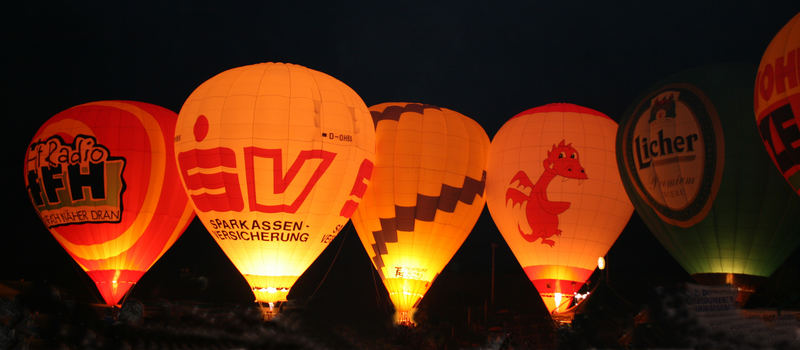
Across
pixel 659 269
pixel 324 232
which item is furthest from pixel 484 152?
pixel 659 269

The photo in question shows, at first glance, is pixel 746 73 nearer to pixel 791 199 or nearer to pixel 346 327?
pixel 791 199

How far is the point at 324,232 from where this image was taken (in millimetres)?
13617

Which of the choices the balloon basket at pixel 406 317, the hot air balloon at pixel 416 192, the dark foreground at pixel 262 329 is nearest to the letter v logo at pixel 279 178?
the dark foreground at pixel 262 329

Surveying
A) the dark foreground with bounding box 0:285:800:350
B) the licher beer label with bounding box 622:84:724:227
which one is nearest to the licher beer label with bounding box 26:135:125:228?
the dark foreground with bounding box 0:285:800:350

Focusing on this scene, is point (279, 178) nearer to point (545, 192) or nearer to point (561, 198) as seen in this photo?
point (545, 192)

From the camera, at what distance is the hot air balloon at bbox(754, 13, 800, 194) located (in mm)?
9648

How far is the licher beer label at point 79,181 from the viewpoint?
1429cm

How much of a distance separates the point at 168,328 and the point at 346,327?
10.5 feet

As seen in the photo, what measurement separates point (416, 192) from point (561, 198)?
2.56m

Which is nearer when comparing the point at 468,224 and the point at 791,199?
the point at 791,199

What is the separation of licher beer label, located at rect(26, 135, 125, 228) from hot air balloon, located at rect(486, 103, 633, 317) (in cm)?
676

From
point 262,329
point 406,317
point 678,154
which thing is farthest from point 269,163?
point 678,154

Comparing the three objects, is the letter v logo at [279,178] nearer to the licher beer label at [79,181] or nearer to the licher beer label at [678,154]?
the licher beer label at [79,181]

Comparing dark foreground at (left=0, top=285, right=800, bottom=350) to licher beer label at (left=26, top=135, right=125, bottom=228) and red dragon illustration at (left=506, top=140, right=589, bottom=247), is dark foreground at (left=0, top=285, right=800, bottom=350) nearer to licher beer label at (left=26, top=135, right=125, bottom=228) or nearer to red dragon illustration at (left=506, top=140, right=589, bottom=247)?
red dragon illustration at (left=506, top=140, right=589, bottom=247)
